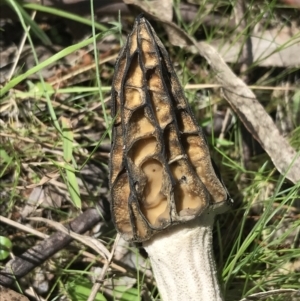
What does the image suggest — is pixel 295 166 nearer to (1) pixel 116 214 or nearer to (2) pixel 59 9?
(1) pixel 116 214

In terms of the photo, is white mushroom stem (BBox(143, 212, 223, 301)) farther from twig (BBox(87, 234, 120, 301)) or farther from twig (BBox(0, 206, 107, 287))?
twig (BBox(0, 206, 107, 287))

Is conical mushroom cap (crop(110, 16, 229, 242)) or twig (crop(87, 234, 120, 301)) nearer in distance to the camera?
conical mushroom cap (crop(110, 16, 229, 242))

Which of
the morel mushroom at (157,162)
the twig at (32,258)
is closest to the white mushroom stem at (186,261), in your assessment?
the morel mushroom at (157,162)

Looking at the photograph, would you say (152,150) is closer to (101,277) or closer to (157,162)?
(157,162)

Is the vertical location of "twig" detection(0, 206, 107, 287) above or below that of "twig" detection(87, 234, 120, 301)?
above

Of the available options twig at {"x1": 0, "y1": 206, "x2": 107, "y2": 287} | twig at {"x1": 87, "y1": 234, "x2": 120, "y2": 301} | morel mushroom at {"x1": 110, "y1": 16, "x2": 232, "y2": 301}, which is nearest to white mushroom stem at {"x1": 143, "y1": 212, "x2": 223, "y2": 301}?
morel mushroom at {"x1": 110, "y1": 16, "x2": 232, "y2": 301}

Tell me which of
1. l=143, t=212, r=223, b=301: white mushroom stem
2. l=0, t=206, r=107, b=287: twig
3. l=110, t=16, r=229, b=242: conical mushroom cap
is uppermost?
l=110, t=16, r=229, b=242: conical mushroom cap

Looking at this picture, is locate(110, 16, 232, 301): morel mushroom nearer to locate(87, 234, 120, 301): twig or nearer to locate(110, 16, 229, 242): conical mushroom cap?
locate(110, 16, 229, 242): conical mushroom cap
